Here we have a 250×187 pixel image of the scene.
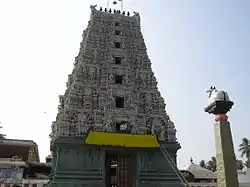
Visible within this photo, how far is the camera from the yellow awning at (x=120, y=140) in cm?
2259

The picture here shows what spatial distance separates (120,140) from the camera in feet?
75.4

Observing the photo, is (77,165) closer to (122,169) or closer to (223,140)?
(122,169)

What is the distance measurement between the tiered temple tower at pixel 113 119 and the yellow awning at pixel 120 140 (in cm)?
7

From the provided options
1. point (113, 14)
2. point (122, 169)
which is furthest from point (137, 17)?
point (122, 169)

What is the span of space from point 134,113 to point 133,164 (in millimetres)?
4410

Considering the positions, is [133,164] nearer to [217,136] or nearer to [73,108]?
[73,108]

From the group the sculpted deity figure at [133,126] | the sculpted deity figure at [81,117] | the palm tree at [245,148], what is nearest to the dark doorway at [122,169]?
the sculpted deity figure at [133,126]

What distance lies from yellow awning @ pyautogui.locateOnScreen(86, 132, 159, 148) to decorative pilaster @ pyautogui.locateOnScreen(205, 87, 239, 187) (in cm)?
1474

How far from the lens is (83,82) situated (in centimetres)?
2658

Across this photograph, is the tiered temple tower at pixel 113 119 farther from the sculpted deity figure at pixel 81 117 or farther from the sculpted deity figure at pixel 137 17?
the sculpted deity figure at pixel 137 17

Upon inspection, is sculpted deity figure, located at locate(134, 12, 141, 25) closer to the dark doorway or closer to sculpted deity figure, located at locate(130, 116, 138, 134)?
sculpted deity figure, located at locate(130, 116, 138, 134)

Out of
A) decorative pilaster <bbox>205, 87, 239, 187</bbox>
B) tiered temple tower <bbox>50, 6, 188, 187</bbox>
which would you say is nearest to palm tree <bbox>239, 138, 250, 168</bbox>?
tiered temple tower <bbox>50, 6, 188, 187</bbox>

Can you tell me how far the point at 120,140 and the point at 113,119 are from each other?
8.78 ft

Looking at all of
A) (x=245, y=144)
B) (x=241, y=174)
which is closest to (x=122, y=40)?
(x=241, y=174)
